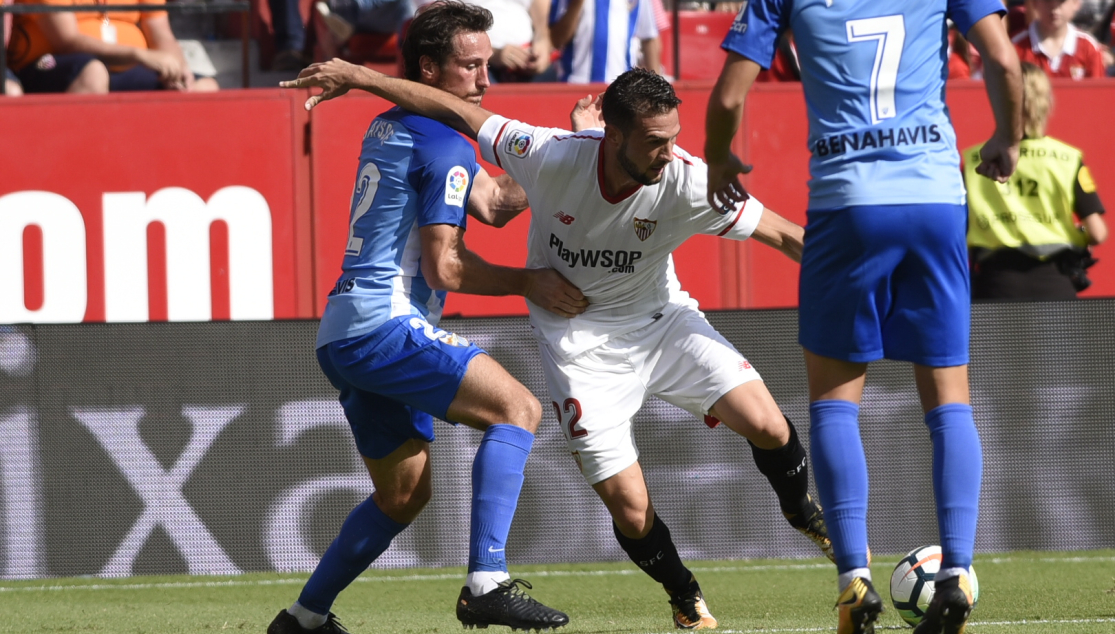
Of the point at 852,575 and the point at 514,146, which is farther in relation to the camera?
the point at 514,146

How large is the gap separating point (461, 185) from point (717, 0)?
5.40m

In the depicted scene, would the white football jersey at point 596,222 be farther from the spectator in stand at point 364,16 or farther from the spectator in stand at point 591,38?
the spectator in stand at point 364,16

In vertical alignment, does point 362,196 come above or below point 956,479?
above

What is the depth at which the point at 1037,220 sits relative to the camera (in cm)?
707

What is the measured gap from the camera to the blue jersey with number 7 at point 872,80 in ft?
11.5

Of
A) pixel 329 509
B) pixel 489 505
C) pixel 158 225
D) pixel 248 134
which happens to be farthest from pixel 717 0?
pixel 489 505

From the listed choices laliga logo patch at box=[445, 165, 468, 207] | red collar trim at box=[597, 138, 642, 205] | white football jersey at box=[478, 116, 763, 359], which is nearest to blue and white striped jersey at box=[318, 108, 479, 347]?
laliga logo patch at box=[445, 165, 468, 207]

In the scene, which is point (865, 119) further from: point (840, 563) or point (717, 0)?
point (717, 0)

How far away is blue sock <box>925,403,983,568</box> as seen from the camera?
135 inches

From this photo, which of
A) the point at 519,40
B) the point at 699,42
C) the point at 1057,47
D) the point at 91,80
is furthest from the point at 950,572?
the point at 699,42

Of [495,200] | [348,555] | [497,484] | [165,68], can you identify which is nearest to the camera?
[497,484]

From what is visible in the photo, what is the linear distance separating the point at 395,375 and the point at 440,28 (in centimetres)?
118

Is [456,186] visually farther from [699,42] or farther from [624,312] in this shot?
[699,42]

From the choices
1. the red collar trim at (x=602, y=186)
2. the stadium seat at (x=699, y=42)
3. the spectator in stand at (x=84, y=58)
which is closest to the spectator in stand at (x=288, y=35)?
the spectator in stand at (x=84, y=58)
